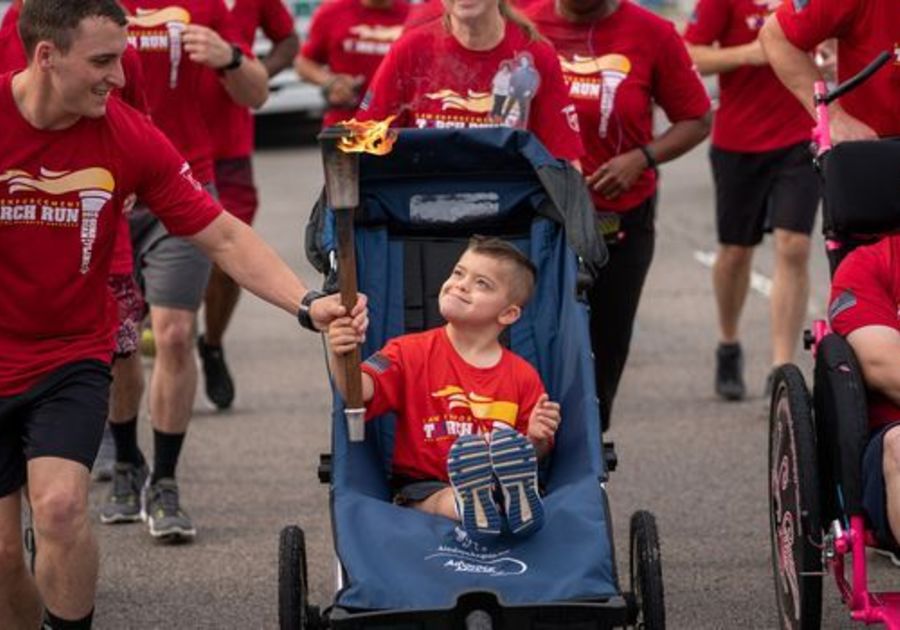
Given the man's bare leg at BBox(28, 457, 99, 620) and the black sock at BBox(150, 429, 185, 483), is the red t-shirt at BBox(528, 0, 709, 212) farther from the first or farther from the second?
the man's bare leg at BBox(28, 457, 99, 620)

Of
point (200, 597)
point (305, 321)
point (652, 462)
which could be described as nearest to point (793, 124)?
point (652, 462)

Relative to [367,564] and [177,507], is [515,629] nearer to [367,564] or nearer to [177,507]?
[367,564]

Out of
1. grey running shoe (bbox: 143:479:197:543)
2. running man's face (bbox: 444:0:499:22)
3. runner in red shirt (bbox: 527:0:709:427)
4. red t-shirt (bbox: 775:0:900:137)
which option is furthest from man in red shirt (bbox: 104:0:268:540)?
red t-shirt (bbox: 775:0:900:137)

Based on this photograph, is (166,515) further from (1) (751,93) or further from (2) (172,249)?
(1) (751,93)

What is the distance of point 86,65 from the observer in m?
6.12

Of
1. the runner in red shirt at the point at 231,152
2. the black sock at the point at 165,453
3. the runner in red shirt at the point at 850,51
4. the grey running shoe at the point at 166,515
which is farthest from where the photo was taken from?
the runner in red shirt at the point at 231,152

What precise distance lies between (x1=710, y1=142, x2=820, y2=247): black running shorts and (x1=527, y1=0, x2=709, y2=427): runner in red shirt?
1.91 meters

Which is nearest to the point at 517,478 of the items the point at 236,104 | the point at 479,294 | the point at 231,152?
the point at 479,294

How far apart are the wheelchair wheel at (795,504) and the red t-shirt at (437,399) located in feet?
2.18

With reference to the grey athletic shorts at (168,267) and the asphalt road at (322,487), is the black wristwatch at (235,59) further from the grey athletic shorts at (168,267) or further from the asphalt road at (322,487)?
the asphalt road at (322,487)

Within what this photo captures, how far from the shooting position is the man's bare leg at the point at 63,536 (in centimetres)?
613

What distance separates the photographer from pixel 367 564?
586cm

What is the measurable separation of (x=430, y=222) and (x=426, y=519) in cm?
134

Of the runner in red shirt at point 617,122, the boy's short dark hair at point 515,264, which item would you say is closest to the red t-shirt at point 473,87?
the runner in red shirt at point 617,122
